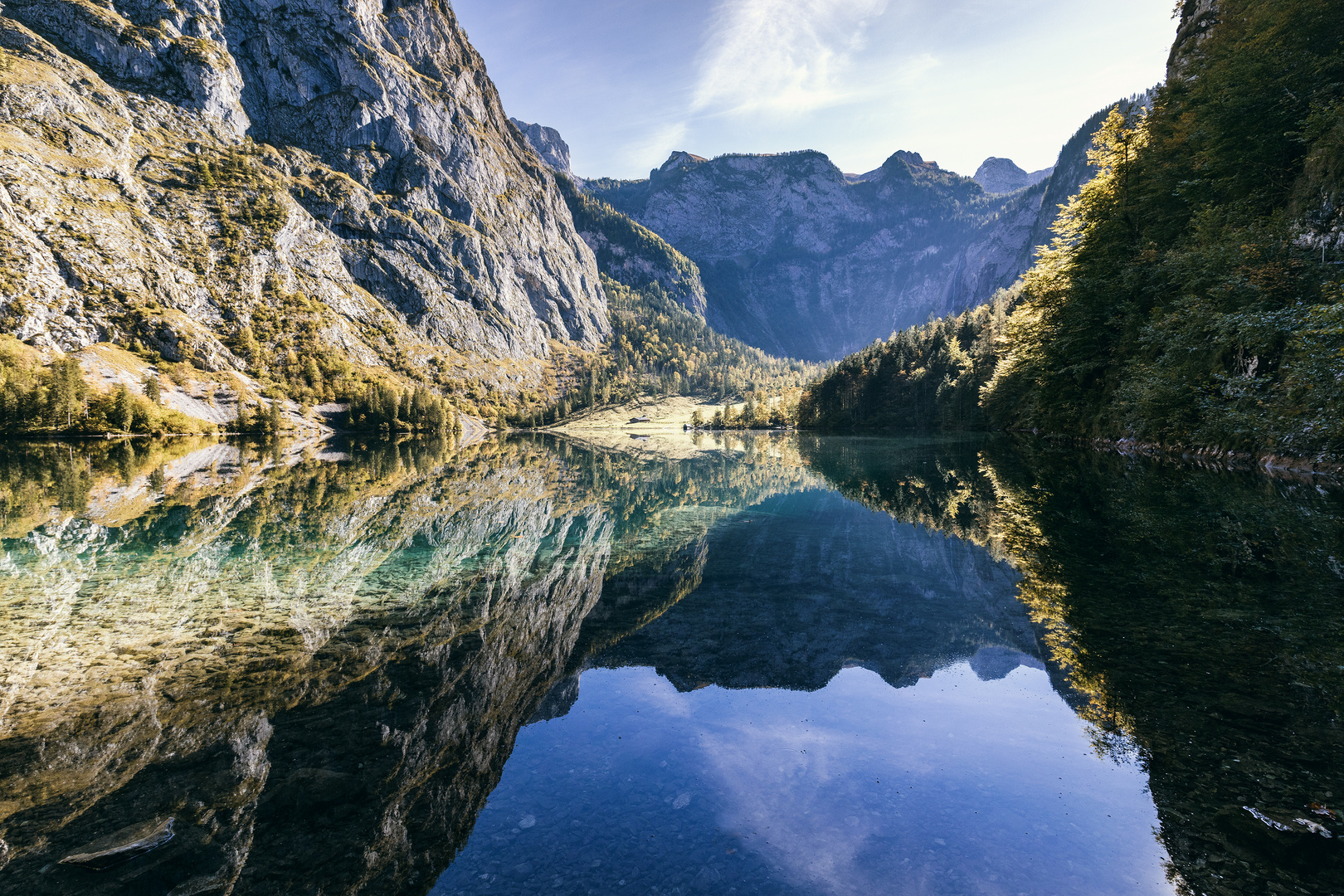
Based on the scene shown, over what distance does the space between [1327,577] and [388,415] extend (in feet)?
513

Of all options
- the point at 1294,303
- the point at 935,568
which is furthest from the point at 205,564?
the point at 1294,303

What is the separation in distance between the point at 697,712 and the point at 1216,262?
107 ft

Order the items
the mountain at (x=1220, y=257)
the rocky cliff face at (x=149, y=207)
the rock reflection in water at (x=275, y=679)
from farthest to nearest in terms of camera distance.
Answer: the rocky cliff face at (x=149, y=207) → the mountain at (x=1220, y=257) → the rock reflection in water at (x=275, y=679)

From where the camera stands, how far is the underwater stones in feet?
17.3

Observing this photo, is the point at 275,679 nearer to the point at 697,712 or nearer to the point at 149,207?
the point at 697,712

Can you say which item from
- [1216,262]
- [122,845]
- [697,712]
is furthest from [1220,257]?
[122,845]

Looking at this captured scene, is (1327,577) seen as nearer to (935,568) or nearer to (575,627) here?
(935,568)

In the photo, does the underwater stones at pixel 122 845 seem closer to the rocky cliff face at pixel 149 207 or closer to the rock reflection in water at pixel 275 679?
the rock reflection in water at pixel 275 679

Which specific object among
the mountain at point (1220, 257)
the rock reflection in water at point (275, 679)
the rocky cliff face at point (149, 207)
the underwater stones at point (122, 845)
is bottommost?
the rock reflection in water at point (275, 679)

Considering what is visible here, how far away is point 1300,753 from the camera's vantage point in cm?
601

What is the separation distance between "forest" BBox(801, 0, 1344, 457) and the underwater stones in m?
29.2

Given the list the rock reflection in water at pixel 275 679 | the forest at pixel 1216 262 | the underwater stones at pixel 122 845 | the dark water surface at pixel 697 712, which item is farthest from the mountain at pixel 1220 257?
the underwater stones at pixel 122 845

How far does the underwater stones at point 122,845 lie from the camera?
5273 millimetres

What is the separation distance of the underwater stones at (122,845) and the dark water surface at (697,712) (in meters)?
0.04
